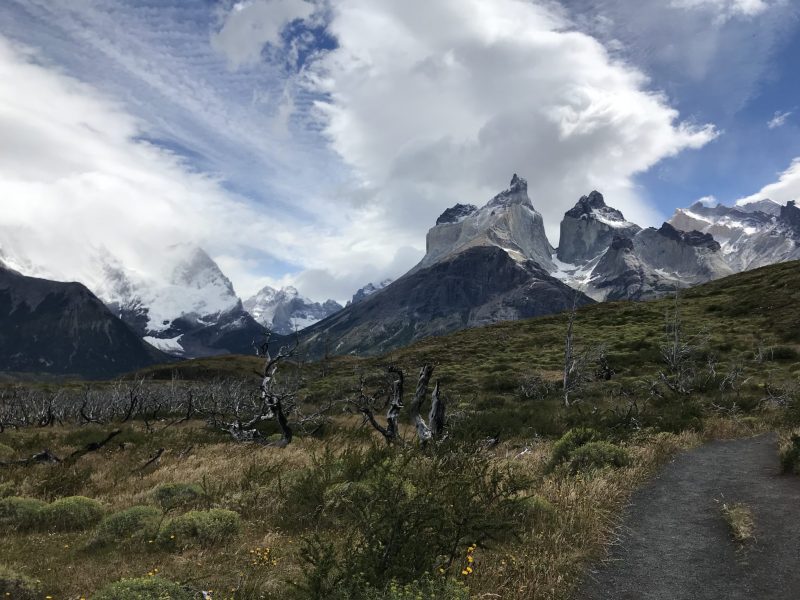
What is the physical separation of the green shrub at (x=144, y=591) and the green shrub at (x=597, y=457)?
910cm

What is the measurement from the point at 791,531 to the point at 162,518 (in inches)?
426

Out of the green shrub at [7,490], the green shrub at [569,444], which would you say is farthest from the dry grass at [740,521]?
the green shrub at [7,490]

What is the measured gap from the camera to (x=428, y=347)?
69625mm

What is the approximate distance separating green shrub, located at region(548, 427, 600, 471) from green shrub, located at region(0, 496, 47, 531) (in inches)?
450

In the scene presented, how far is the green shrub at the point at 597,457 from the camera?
12078mm

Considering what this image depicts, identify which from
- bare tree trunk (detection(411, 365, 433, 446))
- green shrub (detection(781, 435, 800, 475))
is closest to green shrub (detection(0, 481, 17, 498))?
bare tree trunk (detection(411, 365, 433, 446))

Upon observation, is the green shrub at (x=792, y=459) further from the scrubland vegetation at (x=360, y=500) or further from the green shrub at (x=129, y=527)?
the green shrub at (x=129, y=527)

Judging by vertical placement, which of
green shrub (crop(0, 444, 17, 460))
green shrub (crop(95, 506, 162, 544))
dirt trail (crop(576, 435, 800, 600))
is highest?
dirt trail (crop(576, 435, 800, 600))

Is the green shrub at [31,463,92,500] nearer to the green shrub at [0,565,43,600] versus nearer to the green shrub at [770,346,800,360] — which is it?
the green shrub at [0,565,43,600]

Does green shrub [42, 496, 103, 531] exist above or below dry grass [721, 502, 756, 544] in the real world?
below

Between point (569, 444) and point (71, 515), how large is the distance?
1183 cm

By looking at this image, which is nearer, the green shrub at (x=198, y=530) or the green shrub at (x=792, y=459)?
the green shrub at (x=198, y=530)

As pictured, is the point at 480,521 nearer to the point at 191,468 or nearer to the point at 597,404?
the point at 191,468

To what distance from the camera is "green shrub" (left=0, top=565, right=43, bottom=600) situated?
20.5 feet
